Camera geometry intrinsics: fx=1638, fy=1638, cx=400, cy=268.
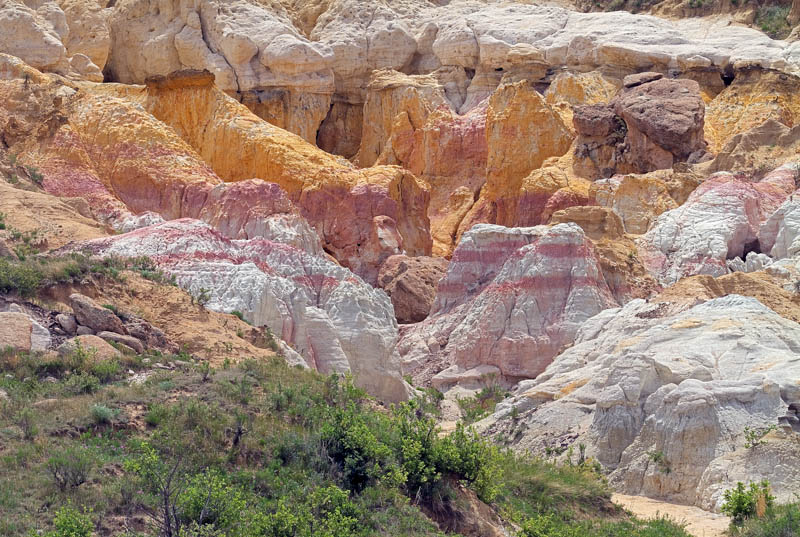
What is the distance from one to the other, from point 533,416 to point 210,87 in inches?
1169

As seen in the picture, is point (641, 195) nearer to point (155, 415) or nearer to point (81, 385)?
→ point (81, 385)

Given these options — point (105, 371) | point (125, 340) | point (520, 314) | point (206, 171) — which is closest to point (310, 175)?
point (206, 171)

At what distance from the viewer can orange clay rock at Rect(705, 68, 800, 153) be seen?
59969 mm

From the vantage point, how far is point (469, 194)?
2509 inches

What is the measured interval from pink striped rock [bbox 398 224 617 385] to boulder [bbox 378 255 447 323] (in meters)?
3.21

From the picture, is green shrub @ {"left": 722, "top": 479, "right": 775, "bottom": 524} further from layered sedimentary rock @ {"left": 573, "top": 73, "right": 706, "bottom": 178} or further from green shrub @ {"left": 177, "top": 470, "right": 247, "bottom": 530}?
layered sedimentary rock @ {"left": 573, "top": 73, "right": 706, "bottom": 178}

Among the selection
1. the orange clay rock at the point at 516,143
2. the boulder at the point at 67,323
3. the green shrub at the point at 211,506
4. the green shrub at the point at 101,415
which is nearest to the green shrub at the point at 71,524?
the green shrub at the point at 211,506

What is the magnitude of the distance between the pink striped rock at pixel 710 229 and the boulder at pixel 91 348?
971 inches

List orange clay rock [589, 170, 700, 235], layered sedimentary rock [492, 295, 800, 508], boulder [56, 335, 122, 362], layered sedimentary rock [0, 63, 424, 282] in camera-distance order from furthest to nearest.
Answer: orange clay rock [589, 170, 700, 235], layered sedimentary rock [0, 63, 424, 282], layered sedimentary rock [492, 295, 800, 508], boulder [56, 335, 122, 362]

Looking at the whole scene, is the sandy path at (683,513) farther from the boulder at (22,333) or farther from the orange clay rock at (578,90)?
the orange clay rock at (578,90)

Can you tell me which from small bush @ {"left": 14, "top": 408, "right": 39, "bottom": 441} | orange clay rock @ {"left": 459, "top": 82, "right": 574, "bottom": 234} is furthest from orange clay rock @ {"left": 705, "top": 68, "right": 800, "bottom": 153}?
small bush @ {"left": 14, "top": 408, "right": 39, "bottom": 441}

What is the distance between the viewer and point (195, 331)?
29.1 metres

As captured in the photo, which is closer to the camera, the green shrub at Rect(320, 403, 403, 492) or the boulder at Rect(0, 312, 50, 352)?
the green shrub at Rect(320, 403, 403, 492)

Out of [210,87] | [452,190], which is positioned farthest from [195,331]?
[452,190]
